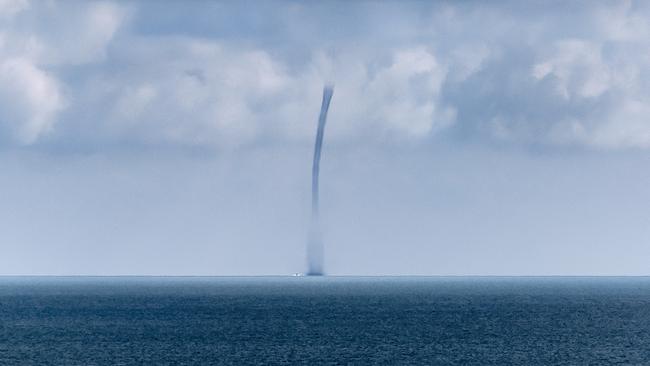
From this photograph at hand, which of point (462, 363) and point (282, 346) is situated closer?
point (462, 363)

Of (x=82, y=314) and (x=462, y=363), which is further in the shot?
(x=82, y=314)

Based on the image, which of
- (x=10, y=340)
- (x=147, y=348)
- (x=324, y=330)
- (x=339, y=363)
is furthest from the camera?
(x=324, y=330)

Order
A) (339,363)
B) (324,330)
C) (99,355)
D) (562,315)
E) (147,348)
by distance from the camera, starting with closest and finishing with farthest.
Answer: (339,363) → (99,355) → (147,348) → (324,330) → (562,315)

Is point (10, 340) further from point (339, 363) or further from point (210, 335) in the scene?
point (339, 363)

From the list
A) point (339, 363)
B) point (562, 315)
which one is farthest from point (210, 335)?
point (562, 315)

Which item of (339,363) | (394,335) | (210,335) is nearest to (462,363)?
(339,363)

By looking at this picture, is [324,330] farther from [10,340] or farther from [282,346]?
[10,340]

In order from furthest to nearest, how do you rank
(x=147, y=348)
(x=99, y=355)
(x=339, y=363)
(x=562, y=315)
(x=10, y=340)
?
(x=562, y=315) < (x=10, y=340) < (x=147, y=348) < (x=99, y=355) < (x=339, y=363)

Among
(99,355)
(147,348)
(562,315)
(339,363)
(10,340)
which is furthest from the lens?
(562,315)
